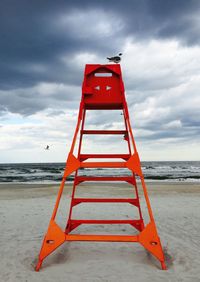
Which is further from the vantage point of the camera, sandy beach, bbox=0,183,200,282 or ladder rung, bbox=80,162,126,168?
ladder rung, bbox=80,162,126,168

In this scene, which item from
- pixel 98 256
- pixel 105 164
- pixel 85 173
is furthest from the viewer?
pixel 85 173

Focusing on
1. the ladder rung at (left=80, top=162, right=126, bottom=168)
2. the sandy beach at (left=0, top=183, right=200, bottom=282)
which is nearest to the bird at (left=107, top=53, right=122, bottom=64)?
the ladder rung at (left=80, top=162, right=126, bottom=168)

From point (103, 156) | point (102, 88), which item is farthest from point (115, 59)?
point (103, 156)

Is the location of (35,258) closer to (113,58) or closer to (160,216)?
(113,58)

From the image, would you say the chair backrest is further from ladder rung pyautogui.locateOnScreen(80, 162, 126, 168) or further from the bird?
ladder rung pyautogui.locateOnScreen(80, 162, 126, 168)

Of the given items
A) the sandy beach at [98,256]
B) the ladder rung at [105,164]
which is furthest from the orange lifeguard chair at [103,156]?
the sandy beach at [98,256]

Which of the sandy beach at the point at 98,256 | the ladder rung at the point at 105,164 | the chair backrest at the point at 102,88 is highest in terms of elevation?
the chair backrest at the point at 102,88

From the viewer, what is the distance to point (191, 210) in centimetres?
994

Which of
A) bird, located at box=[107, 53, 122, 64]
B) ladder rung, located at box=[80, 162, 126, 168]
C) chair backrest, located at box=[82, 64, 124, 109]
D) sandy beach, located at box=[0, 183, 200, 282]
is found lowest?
sandy beach, located at box=[0, 183, 200, 282]

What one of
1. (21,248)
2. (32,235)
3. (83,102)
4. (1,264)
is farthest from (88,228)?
(83,102)

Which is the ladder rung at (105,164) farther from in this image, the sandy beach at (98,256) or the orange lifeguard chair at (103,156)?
the sandy beach at (98,256)

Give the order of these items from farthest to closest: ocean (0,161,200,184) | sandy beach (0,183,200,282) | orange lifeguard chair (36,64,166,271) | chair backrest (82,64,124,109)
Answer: ocean (0,161,200,184)
chair backrest (82,64,124,109)
orange lifeguard chair (36,64,166,271)
sandy beach (0,183,200,282)

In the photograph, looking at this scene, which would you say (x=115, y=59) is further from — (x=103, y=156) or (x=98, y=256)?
(x=98, y=256)

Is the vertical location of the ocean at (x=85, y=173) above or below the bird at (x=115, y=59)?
below
